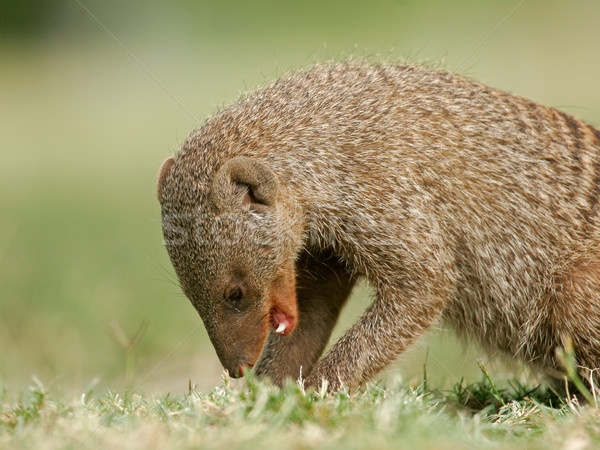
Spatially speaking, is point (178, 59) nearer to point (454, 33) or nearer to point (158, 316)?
point (454, 33)

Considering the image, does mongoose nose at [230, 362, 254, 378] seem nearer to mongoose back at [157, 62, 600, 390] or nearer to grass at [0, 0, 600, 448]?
mongoose back at [157, 62, 600, 390]

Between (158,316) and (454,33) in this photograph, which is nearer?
(158,316)

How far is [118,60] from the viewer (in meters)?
21.0

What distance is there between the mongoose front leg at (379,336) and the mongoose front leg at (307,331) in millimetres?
446

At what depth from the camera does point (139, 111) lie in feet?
62.6

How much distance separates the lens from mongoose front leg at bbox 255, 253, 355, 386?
438cm

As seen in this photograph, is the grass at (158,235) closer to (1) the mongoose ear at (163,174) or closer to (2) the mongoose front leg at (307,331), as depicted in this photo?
(2) the mongoose front leg at (307,331)

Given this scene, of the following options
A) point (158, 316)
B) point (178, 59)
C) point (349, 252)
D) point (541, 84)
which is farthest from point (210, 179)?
point (178, 59)

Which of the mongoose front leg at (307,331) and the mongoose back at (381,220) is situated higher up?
the mongoose back at (381,220)

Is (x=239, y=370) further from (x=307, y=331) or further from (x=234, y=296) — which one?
(x=307, y=331)

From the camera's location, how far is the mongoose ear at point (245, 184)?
12.3 ft

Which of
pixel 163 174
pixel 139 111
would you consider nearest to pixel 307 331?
pixel 163 174

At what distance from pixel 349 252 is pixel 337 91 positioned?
2.69ft

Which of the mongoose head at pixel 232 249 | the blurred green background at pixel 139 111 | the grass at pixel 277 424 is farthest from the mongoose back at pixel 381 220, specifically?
the grass at pixel 277 424
